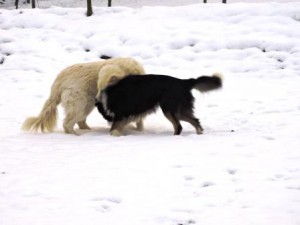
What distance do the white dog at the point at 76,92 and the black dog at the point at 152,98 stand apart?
0.25m

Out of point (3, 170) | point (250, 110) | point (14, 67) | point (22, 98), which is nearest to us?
point (3, 170)

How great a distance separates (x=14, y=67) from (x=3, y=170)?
915 cm

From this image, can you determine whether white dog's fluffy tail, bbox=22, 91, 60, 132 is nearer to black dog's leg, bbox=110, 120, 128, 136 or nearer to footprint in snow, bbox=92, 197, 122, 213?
black dog's leg, bbox=110, 120, 128, 136

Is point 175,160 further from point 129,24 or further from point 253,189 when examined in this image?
point 129,24

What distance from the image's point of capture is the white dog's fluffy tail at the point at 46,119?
746 cm

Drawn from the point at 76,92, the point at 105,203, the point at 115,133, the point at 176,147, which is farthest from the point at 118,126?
the point at 105,203

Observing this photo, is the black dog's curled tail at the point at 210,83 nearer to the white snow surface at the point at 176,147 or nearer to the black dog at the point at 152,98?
the black dog at the point at 152,98

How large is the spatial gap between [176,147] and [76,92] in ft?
7.55

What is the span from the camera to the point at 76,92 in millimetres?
7441

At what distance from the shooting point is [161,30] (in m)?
16.3

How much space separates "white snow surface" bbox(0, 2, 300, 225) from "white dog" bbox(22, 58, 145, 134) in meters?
0.28

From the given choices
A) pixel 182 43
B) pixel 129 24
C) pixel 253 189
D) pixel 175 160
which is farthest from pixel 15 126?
pixel 129 24

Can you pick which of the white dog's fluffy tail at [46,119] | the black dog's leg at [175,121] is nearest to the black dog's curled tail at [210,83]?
the black dog's leg at [175,121]

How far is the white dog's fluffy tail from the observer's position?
746 cm
